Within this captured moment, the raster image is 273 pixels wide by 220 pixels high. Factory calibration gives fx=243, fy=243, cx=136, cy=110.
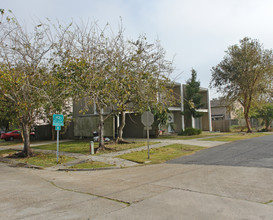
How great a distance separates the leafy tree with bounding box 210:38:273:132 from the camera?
24500mm

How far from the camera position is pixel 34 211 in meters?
5.23

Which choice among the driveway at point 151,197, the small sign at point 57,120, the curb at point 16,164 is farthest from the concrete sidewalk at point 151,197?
the small sign at point 57,120

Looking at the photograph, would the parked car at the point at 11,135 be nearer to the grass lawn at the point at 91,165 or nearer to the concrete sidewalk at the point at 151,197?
the grass lawn at the point at 91,165

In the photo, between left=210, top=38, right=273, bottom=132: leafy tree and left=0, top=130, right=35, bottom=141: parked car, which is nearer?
left=210, top=38, right=273, bottom=132: leafy tree

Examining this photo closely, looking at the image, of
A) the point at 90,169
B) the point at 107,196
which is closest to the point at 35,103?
the point at 90,169

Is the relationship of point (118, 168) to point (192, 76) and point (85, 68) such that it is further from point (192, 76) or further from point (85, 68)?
point (192, 76)

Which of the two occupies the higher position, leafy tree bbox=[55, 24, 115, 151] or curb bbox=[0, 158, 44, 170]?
leafy tree bbox=[55, 24, 115, 151]

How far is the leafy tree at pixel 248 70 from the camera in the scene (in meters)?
24.5

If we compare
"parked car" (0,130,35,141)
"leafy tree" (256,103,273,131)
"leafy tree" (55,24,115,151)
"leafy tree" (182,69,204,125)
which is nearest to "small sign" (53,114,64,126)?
"leafy tree" (55,24,115,151)

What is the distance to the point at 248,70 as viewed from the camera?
82.1 ft

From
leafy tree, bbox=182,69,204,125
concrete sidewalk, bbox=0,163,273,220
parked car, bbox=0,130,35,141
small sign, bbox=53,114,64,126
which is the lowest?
concrete sidewalk, bbox=0,163,273,220

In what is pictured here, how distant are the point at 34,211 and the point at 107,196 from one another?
1772 millimetres

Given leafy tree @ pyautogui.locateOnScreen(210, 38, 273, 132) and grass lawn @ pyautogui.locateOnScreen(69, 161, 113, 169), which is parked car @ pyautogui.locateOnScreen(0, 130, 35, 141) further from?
leafy tree @ pyautogui.locateOnScreen(210, 38, 273, 132)

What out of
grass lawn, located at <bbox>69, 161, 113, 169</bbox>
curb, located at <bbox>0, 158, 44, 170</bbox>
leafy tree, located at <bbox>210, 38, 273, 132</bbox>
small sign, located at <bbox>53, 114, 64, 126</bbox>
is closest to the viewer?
grass lawn, located at <bbox>69, 161, 113, 169</bbox>
